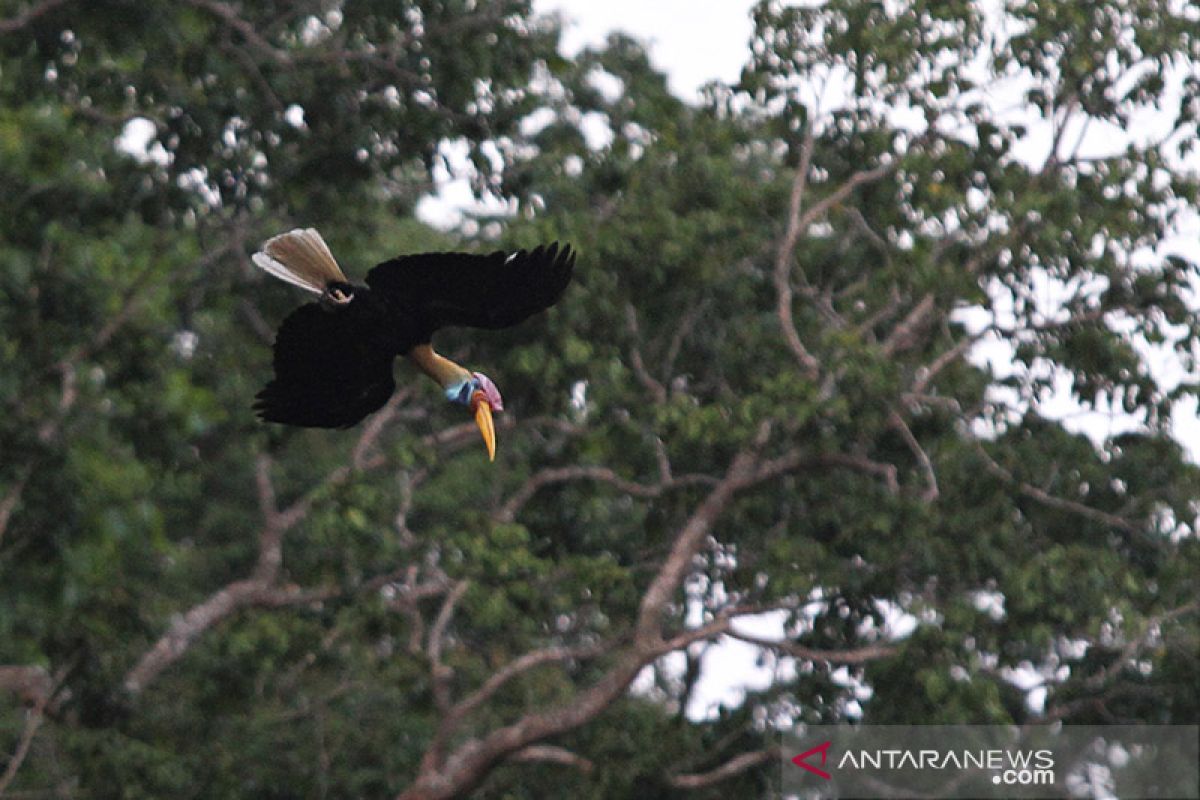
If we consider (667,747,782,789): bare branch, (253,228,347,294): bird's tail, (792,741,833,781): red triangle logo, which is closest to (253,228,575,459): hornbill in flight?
(253,228,347,294): bird's tail

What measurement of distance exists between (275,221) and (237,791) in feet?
9.39

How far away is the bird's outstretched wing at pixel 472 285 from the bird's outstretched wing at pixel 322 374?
19 centimetres

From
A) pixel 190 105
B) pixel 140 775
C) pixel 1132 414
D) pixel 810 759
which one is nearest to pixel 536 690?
pixel 810 759

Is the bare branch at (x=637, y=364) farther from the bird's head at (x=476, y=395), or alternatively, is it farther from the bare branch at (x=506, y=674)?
the bird's head at (x=476, y=395)

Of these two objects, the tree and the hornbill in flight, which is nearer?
the hornbill in flight

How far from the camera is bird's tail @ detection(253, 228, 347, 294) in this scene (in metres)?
7.21

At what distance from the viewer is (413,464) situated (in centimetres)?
1267

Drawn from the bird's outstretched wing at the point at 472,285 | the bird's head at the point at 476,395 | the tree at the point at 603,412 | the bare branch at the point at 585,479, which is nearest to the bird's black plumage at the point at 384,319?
the bird's outstretched wing at the point at 472,285

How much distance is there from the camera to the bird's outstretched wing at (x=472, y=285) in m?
7.27

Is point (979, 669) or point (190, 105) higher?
point (190, 105)

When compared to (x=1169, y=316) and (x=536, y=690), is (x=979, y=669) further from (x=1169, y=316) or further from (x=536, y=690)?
(x=536, y=690)

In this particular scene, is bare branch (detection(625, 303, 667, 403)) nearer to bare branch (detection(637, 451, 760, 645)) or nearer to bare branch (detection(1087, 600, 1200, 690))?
bare branch (detection(637, 451, 760, 645))

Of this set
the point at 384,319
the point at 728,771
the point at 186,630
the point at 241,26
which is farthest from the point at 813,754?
the point at 384,319

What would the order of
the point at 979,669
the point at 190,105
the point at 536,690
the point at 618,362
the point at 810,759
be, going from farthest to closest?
1. the point at 536,690
2. the point at 810,759
3. the point at 618,362
4. the point at 979,669
5. the point at 190,105
